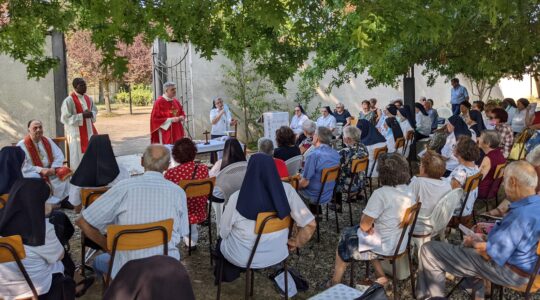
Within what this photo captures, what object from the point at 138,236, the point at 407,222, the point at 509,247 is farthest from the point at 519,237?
the point at 138,236

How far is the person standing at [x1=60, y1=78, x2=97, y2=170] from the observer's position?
779 centimetres

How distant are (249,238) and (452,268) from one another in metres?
1.52

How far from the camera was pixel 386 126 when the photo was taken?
8953 mm

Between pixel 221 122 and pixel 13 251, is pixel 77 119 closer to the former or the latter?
pixel 221 122

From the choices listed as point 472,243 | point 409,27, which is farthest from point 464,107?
point 472,243

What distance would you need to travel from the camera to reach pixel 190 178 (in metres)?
4.80

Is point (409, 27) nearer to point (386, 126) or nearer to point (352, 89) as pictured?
point (386, 126)

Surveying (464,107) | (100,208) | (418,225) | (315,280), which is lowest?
(315,280)

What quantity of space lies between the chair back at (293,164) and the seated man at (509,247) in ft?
7.67

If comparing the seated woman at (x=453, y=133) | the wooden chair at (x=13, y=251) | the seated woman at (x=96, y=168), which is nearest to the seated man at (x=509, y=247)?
the wooden chair at (x=13, y=251)

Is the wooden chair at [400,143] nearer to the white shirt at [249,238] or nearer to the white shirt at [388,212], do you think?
the white shirt at [388,212]

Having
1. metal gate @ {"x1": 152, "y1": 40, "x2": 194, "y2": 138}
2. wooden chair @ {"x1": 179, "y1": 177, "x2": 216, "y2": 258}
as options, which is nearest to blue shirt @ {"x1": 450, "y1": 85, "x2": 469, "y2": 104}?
metal gate @ {"x1": 152, "y1": 40, "x2": 194, "y2": 138}

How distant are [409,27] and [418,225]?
1728 millimetres

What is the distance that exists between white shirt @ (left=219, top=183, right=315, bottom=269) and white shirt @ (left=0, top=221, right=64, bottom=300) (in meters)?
1.20
